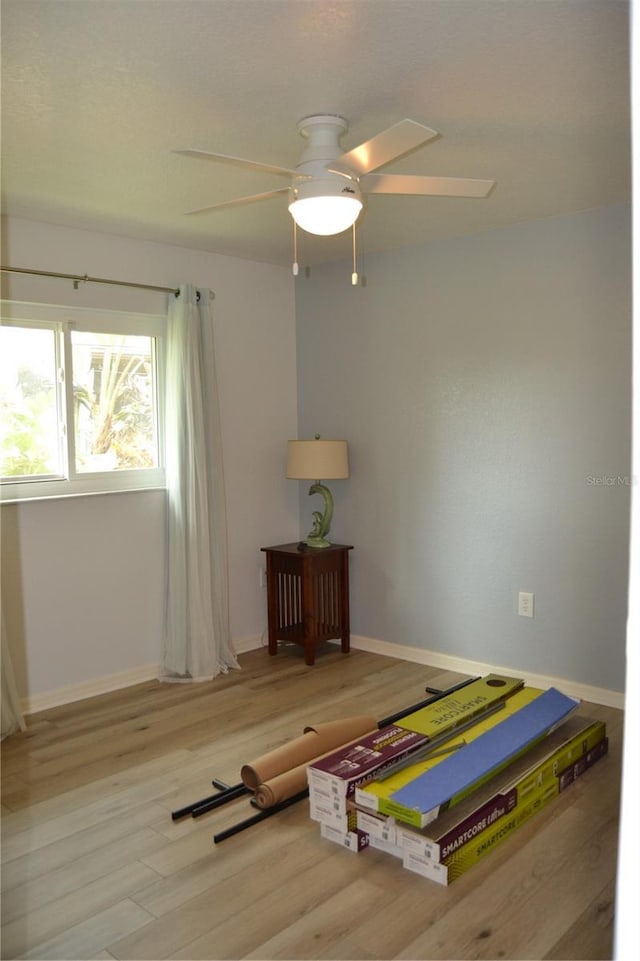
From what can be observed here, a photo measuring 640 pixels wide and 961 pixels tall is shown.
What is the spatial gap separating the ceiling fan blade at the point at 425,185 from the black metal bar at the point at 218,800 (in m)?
2.18

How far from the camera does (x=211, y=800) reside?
2.73 metres

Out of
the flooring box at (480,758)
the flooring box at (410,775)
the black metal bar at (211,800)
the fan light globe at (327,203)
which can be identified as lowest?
the black metal bar at (211,800)

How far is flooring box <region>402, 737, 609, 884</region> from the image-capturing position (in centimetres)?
227

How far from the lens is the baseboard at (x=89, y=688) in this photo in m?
3.68

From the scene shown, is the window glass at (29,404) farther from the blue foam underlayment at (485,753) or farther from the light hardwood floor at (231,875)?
the blue foam underlayment at (485,753)

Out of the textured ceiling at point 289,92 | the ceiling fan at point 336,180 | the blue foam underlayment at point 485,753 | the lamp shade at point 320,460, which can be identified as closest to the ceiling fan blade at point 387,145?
the ceiling fan at point 336,180

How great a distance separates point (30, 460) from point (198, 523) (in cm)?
94

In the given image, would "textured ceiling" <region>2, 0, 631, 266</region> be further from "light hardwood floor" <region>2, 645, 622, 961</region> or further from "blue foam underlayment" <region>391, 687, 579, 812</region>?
"light hardwood floor" <region>2, 645, 622, 961</region>

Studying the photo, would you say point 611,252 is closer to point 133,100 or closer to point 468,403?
point 468,403

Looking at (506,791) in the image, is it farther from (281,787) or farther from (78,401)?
(78,401)

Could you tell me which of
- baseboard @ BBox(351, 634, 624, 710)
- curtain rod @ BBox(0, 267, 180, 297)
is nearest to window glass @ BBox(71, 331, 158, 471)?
curtain rod @ BBox(0, 267, 180, 297)

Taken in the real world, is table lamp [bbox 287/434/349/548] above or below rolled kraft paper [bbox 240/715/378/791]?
above

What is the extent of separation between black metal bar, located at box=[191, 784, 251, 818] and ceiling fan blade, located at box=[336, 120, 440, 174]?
221 centimetres

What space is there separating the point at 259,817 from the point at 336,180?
216cm
